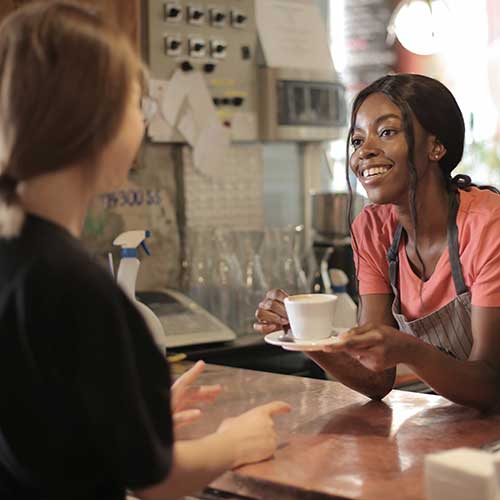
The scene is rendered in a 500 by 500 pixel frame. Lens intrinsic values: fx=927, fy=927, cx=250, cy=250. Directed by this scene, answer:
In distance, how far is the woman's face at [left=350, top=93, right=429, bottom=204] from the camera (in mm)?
2150

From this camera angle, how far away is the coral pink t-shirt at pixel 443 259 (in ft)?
6.70

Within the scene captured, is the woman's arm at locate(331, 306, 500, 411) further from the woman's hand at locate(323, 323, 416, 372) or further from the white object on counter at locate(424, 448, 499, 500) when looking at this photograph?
the white object on counter at locate(424, 448, 499, 500)

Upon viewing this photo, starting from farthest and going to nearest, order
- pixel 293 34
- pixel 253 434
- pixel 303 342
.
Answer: pixel 293 34, pixel 303 342, pixel 253 434

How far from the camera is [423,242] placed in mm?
2254

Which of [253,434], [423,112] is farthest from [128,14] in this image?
[253,434]

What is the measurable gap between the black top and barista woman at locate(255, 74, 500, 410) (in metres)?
0.97

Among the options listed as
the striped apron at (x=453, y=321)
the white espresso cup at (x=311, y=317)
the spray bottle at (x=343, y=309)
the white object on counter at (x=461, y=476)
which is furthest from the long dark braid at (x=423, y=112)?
the spray bottle at (x=343, y=309)

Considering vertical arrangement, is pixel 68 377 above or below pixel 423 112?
below

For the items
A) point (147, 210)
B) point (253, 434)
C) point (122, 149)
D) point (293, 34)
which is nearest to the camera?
point (122, 149)

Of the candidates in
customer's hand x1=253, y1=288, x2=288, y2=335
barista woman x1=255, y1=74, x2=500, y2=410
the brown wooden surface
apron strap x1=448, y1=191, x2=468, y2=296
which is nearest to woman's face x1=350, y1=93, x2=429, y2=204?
barista woman x1=255, y1=74, x2=500, y2=410

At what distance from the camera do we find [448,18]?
12.7ft

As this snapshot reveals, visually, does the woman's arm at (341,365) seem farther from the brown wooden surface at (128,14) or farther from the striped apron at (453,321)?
the brown wooden surface at (128,14)

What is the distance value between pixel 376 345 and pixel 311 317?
0.20 metres

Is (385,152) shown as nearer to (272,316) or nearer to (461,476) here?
(272,316)
